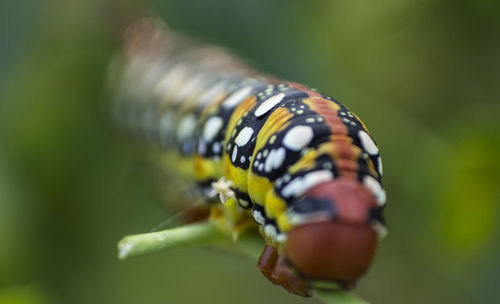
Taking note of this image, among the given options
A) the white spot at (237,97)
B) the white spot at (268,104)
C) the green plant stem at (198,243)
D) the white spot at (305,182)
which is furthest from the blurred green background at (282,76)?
the white spot at (305,182)

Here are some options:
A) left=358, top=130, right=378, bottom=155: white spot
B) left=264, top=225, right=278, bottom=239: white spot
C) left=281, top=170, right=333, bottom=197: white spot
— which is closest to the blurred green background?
left=358, top=130, right=378, bottom=155: white spot

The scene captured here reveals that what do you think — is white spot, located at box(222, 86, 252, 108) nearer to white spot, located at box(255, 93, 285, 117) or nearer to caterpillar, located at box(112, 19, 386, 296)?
caterpillar, located at box(112, 19, 386, 296)

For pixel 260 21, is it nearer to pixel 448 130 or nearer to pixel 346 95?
pixel 346 95

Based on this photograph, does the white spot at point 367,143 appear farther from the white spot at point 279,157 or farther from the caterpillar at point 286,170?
the white spot at point 279,157

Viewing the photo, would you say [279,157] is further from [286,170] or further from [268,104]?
[268,104]

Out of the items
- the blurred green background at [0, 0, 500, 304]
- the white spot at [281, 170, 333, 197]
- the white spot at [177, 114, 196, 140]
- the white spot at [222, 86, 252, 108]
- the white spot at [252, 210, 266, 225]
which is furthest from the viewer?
the blurred green background at [0, 0, 500, 304]

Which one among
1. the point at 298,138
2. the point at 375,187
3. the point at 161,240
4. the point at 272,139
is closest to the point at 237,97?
the point at 272,139

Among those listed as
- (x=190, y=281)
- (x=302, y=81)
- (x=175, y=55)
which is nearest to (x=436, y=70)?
(x=302, y=81)

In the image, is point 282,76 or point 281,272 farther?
point 282,76

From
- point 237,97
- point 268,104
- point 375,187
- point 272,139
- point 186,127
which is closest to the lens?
point 375,187
